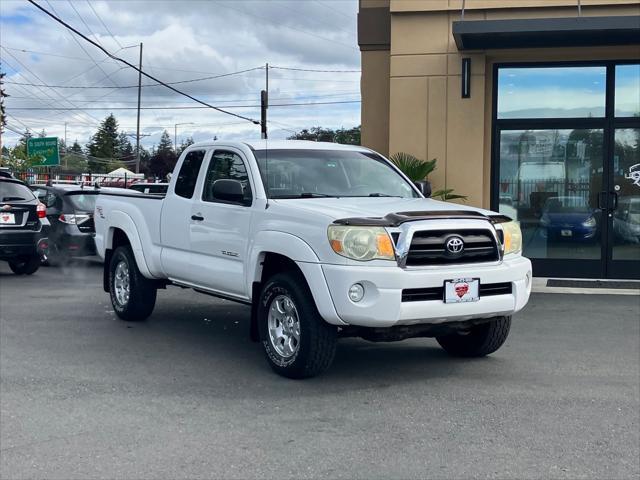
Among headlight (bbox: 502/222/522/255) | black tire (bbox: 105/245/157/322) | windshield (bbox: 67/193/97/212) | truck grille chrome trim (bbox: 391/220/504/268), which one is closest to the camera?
truck grille chrome trim (bbox: 391/220/504/268)

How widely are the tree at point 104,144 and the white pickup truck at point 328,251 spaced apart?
12005 cm

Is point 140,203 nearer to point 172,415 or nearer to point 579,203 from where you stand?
point 172,415

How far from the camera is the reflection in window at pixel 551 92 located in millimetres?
13008

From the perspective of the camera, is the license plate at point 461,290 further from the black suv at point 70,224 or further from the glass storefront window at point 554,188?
the black suv at point 70,224

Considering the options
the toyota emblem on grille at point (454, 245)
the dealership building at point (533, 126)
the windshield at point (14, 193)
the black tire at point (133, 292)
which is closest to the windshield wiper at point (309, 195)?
the toyota emblem on grille at point (454, 245)

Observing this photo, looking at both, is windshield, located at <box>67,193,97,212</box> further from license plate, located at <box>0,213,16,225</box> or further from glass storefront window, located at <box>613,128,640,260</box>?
glass storefront window, located at <box>613,128,640,260</box>

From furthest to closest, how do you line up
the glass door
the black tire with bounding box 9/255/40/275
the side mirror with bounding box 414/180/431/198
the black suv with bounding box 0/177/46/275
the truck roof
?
1. the black tire with bounding box 9/255/40/275
2. the black suv with bounding box 0/177/46/275
3. the glass door
4. the side mirror with bounding box 414/180/431/198
5. the truck roof

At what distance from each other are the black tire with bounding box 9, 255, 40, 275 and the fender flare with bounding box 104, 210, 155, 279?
5.16 metres

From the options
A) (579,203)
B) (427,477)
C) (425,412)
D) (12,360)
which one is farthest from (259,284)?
(579,203)

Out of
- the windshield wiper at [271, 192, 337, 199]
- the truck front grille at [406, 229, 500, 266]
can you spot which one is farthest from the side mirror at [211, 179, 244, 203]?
the truck front grille at [406, 229, 500, 266]

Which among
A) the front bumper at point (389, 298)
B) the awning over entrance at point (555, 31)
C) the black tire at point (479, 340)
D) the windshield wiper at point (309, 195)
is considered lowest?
the black tire at point (479, 340)

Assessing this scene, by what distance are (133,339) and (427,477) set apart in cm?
463

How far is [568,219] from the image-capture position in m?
13.2

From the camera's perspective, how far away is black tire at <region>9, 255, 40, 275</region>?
14125mm
